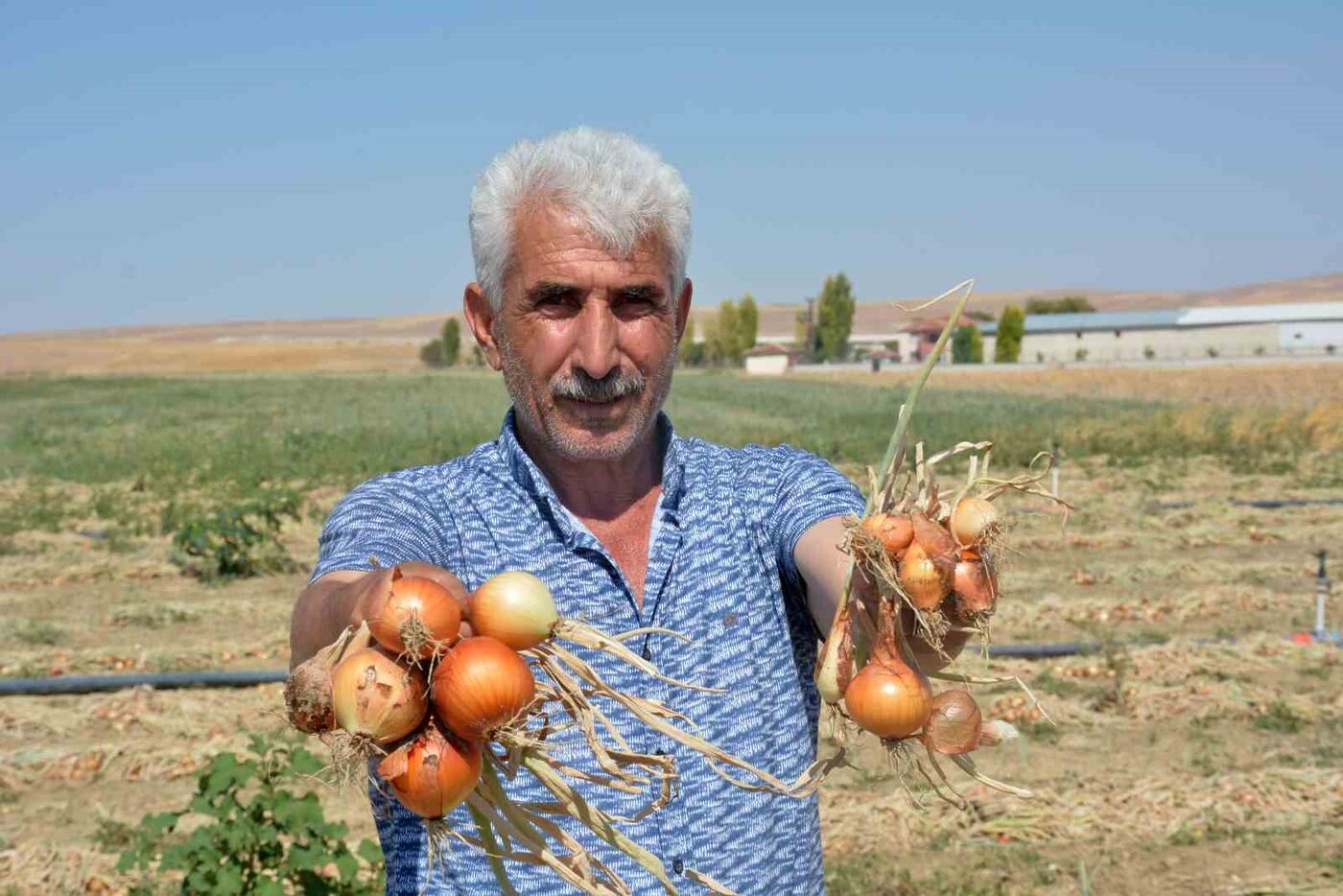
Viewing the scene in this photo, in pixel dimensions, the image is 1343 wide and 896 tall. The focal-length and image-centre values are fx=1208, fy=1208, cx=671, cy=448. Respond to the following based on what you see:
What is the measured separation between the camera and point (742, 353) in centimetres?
8850

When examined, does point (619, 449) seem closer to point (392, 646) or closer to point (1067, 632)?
point (392, 646)

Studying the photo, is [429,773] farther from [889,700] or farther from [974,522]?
[974,522]

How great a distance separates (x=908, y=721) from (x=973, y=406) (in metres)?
31.9

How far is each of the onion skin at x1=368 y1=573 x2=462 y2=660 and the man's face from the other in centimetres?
65

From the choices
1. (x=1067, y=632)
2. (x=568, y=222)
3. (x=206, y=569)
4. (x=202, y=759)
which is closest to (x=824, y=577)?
(x=568, y=222)

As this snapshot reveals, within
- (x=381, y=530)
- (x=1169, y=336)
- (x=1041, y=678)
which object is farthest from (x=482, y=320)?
(x=1169, y=336)

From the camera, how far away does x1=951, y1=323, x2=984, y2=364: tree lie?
68.4 meters

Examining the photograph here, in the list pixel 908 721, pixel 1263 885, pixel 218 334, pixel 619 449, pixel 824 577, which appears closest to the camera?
pixel 908 721

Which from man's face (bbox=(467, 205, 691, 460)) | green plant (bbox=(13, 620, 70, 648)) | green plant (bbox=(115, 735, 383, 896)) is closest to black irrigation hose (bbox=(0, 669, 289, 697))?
green plant (bbox=(13, 620, 70, 648))

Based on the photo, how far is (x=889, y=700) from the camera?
155cm

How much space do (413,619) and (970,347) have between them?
229ft

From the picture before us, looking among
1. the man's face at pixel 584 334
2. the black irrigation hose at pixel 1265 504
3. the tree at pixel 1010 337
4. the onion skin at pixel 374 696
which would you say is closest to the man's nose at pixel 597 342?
the man's face at pixel 584 334

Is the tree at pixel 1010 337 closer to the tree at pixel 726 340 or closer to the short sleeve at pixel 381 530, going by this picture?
the tree at pixel 726 340

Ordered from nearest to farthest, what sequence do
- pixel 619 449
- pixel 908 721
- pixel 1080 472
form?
pixel 908 721 < pixel 619 449 < pixel 1080 472
